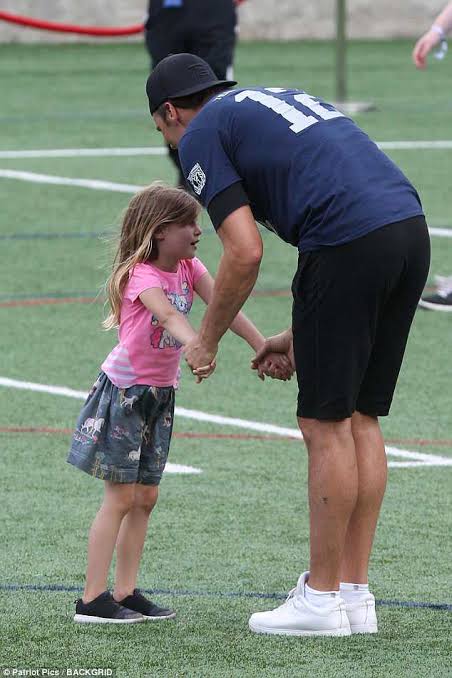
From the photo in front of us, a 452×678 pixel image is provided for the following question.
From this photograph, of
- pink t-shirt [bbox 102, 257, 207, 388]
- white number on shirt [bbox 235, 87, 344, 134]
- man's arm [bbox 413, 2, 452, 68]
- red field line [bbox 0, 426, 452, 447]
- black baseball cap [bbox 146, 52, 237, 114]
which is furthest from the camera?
man's arm [bbox 413, 2, 452, 68]

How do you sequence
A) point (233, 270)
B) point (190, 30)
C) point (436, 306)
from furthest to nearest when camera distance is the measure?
point (190, 30), point (436, 306), point (233, 270)

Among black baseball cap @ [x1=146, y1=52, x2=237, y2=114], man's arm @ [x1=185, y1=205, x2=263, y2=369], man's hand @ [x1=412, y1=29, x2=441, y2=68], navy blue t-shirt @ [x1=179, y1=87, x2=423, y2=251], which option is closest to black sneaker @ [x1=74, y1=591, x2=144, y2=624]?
man's arm @ [x1=185, y1=205, x2=263, y2=369]

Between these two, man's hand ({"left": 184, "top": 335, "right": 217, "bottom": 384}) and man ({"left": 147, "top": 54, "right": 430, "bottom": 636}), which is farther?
man's hand ({"left": 184, "top": 335, "right": 217, "bottom": 384})

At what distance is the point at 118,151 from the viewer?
16.5 m

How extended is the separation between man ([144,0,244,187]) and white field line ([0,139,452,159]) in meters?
3.50

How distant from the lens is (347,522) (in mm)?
4785

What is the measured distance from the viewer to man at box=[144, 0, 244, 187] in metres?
12.5

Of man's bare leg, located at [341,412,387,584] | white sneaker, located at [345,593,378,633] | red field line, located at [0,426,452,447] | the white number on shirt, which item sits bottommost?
red field line, located at [0,426,452,447]

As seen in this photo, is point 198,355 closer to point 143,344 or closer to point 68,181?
point 143,344

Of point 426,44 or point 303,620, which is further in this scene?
point 426,44

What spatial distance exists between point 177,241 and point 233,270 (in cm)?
39

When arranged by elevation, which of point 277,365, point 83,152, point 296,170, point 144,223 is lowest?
point 83,152

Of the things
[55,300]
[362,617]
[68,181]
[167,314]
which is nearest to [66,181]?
[68,181]

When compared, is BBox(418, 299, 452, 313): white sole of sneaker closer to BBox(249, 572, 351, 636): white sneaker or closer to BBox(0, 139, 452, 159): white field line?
BBox(249, 572, 351, 636): white sneaker
